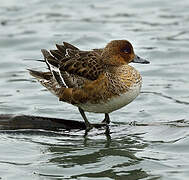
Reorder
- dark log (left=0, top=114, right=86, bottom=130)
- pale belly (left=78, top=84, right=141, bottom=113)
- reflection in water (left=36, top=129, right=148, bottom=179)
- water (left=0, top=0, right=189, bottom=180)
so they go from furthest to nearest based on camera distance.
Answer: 1. dark log (left=0, top=114, right=86, bottom=130)
2. pale belly (left=78, top=84, right=141, bottom=113)
3. water (left=0, top=0, right=189, bottom=180)
4. reflection in water (left=36, top=129, right=148, bottom=179)

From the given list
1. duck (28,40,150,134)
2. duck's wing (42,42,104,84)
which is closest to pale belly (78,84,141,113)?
duck (28,40,150,134)

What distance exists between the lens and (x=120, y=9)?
1565cm

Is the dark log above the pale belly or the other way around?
the other way around

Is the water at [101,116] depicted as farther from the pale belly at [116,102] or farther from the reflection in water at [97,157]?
the pale belly at [116,102]

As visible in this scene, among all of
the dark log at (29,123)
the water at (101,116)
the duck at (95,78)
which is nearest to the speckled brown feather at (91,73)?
the duck at (95,78)

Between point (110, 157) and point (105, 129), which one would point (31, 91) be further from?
point (110, 157)

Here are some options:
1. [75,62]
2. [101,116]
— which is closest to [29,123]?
[75,62]

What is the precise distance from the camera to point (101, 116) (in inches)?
390

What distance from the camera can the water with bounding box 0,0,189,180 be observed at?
7.68 metres

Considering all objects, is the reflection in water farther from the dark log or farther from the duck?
the duck

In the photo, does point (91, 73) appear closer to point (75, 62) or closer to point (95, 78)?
point (95, 78)

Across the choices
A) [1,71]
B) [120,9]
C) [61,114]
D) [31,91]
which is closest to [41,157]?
[61,114]

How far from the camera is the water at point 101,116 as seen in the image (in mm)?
7684

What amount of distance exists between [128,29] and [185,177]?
287 inches
